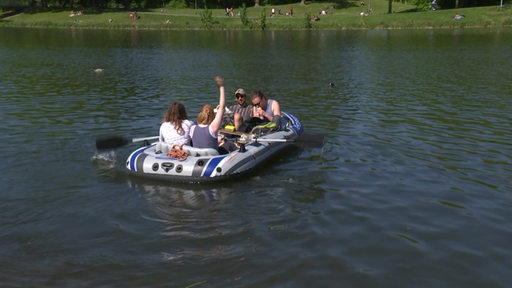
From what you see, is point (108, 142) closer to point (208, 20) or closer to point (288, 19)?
point (208, 20)

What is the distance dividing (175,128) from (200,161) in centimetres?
113

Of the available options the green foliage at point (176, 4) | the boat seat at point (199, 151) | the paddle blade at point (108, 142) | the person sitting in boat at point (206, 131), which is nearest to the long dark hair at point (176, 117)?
the person sitting in boat at point (206, 131)

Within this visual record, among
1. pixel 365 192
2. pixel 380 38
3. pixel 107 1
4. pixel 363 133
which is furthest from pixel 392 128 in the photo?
pixel 107 1

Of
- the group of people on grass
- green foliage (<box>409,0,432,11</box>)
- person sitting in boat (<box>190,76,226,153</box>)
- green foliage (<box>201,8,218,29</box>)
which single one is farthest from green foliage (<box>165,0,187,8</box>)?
person sitting in boat (<box>190,76,226,153</box>)

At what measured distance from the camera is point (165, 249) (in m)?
8.31

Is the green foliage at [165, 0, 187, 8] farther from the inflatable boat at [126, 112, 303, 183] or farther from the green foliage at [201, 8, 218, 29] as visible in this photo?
the inflatable boat at [126, 112, 303, 183]

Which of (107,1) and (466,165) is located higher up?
(107,1)

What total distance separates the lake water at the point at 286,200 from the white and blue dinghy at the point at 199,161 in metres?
0.27

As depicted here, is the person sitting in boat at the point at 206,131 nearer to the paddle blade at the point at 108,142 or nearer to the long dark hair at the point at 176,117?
the long dark hair at the point at 176,117

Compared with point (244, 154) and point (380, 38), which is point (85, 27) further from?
point (244, 154)

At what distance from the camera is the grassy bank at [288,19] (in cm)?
6519

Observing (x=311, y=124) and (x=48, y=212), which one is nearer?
(x=48, y=212)

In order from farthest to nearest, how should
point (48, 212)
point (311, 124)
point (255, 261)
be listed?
point (311, 124) < point (48, 212) < point (255, 261)

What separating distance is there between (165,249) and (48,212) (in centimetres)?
289
